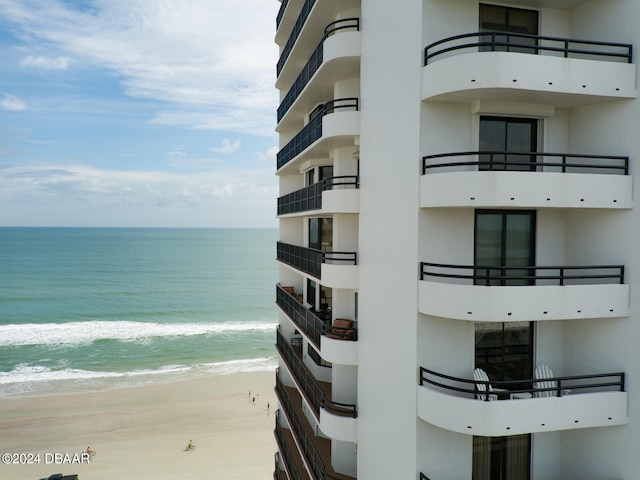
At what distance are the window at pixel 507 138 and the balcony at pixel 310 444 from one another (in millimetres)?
10285

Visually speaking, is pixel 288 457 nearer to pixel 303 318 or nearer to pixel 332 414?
pixel 303 318

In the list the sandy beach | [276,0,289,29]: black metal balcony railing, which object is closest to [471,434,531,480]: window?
[276,0,289,29]: black metal balcony railing

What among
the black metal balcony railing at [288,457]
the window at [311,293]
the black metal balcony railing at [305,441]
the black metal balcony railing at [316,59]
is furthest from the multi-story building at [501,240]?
the window at [311,293]

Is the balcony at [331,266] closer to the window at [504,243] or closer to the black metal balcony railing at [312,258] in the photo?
the black metal balcony railing at [312,258]

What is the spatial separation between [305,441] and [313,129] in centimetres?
1119

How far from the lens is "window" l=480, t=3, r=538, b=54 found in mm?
11195

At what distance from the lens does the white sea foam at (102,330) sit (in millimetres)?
62500

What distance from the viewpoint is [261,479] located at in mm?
30547

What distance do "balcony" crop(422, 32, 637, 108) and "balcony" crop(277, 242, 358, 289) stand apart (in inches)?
236

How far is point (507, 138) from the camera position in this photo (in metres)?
11.5

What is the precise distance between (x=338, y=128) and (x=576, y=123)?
253 inches

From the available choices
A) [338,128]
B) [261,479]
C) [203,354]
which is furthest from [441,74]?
[203,354]

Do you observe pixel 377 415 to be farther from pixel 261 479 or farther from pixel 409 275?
pixel 261 479

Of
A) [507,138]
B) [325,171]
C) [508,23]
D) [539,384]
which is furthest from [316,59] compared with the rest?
[539,384]
